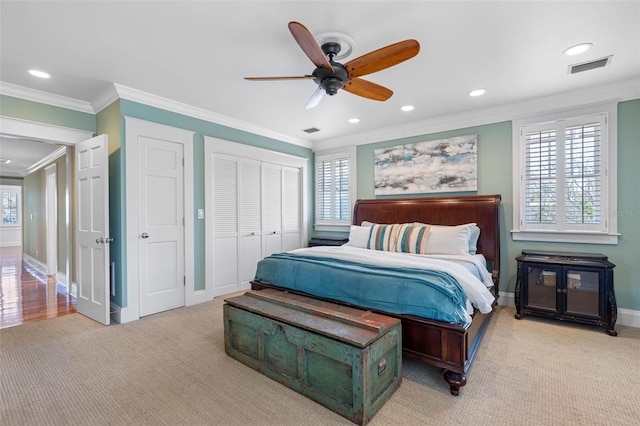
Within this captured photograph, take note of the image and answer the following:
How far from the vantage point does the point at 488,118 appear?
404 cm

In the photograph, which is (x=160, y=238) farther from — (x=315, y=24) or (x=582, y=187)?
(x=582, y=187)

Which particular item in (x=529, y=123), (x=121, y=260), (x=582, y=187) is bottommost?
(x=121, y=260)

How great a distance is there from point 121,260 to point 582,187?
5255 millimetres

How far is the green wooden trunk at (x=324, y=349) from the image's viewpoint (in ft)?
5.74

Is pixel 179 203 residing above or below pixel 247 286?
above

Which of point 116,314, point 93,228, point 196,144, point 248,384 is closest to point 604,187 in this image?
point 248,384

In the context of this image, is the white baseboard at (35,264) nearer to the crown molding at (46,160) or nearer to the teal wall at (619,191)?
the crown molding at (46,160)

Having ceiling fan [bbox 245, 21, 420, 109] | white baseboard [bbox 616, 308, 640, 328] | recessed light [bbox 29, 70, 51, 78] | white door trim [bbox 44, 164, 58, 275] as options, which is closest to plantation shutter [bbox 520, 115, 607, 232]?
white baseboard [bbox 616, 308, 640, 328]

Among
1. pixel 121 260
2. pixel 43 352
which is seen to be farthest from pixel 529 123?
pixel 43 352

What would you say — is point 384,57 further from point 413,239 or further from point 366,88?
point 413,239

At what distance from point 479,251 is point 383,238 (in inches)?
47.6

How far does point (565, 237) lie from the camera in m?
3.52

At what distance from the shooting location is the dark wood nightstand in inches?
118

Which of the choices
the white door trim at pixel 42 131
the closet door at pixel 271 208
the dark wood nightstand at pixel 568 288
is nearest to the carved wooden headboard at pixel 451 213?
the dark wood nightstand at pixel 568 288
